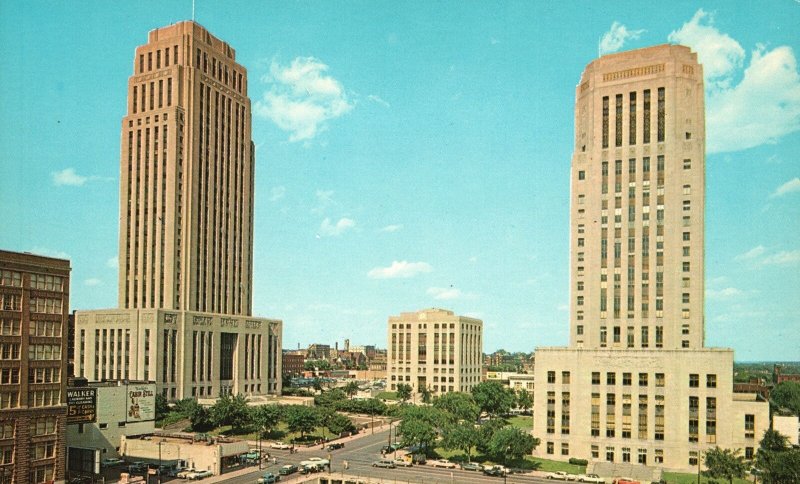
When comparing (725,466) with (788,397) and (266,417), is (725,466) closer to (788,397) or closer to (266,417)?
(266,417)

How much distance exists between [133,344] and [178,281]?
22.4 m

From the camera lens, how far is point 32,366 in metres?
85.2

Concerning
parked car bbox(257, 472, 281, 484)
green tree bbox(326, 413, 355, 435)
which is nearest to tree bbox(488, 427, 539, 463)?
parked car bbox(257, 472, 281, 484)

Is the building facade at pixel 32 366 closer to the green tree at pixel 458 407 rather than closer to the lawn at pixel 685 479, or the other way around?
the green tree at pixel 458 407

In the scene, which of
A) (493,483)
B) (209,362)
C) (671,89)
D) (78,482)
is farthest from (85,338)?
(671,89)

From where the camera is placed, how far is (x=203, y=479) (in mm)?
100875

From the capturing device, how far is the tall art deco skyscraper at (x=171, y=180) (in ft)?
599

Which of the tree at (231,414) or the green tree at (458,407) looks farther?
the green tree at (458,407)

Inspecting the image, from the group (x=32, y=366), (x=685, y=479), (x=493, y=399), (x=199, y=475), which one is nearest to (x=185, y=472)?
(x=199, y=475)

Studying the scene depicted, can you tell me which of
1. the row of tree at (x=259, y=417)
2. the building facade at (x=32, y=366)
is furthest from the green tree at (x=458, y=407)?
the building facade at (x=32, y=366)

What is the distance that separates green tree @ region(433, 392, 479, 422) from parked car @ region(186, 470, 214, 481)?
178 ft

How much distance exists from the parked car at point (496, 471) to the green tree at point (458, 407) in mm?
33412

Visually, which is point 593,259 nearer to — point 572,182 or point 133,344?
point 572,182

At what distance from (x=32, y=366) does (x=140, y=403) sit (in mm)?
36417
